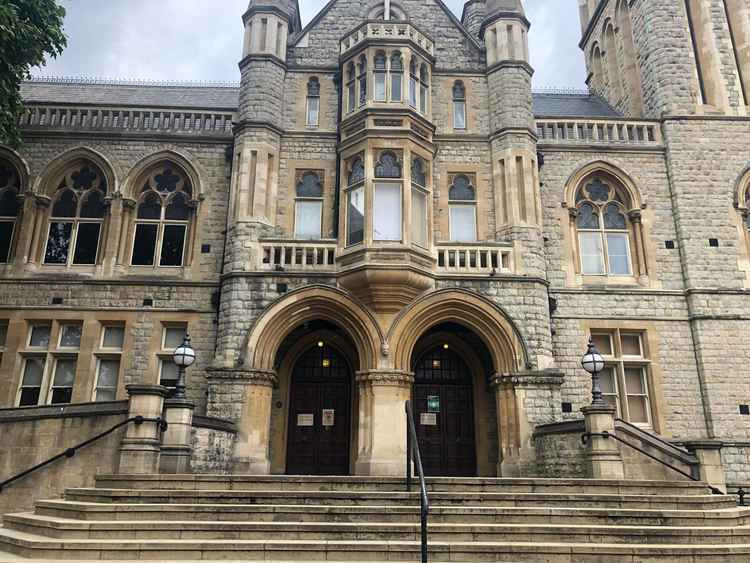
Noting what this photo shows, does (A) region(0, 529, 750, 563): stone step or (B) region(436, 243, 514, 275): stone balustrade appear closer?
(A) region(0, 529, 750, 563): stone step

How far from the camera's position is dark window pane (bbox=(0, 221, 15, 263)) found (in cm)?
1553

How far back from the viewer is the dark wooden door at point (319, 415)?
14.5 metres

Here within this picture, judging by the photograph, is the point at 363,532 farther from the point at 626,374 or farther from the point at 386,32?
the point at 386,32

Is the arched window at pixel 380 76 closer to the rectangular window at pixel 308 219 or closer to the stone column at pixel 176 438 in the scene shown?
the rectangular window at pixel 308 219

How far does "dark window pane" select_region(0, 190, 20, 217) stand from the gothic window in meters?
9.61

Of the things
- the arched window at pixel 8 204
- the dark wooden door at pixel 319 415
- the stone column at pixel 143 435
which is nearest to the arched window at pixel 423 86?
the dark wooden door at pixel 319 415

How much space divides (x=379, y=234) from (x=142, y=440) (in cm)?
656

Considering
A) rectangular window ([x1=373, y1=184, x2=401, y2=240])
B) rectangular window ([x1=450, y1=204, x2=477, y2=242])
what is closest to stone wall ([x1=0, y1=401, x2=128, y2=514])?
rectangular window ([x1=373, y1=184, x2=401, y2=240])

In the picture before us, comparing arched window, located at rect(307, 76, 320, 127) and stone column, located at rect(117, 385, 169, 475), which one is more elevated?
arched window, located at rect(307, 76, 320, 127)

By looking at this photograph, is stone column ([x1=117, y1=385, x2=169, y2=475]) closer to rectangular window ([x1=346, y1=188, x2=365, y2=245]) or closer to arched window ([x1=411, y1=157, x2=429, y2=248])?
rectangular window ([x1=346, y1=188, x2=365, y2=245])

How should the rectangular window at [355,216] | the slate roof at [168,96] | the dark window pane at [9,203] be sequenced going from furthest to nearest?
the slate roof at [168,96] → the dark window pane at [9,203] → the rectangular window at [355,216]

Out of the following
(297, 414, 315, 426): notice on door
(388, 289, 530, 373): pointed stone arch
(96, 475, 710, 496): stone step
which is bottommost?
(96, 475, 710, 496): stone step

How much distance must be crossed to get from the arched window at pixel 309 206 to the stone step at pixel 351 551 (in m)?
9.39

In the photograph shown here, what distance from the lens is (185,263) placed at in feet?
51.0
